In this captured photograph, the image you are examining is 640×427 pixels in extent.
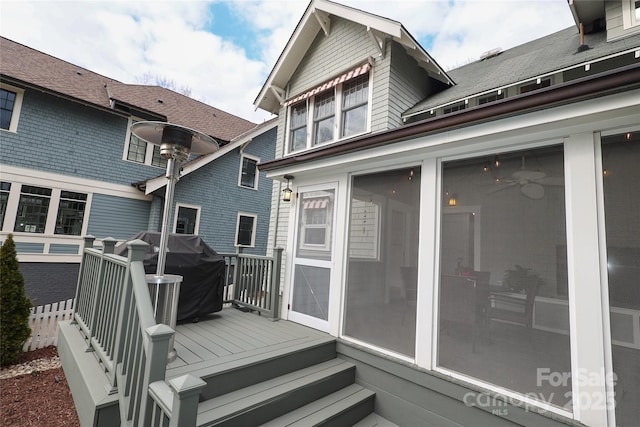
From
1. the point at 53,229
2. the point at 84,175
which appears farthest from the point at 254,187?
the point at 53,229

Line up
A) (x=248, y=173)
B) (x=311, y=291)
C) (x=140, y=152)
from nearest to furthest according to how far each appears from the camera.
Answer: (x=311, y=291) → (x=140, y=152) → (x=248, y=173)

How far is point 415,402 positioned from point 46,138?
35.8 ft

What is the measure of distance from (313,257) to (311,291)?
1.63 feet

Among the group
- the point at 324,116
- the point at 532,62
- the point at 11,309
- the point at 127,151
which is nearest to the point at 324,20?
the point at 324,116

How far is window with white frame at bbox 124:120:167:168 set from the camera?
30.6 ft

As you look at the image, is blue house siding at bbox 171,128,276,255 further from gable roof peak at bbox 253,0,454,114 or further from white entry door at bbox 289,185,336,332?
white entry door at bbox 289,185,336,332

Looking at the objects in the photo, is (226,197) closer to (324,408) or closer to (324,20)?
(324,20)

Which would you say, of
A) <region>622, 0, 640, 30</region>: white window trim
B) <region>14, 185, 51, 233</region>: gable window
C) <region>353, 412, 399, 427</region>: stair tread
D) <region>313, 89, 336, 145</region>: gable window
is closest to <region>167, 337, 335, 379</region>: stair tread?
<region>353, 412, 399, 427</region>: stair tread

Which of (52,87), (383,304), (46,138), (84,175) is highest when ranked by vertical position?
(52,87)

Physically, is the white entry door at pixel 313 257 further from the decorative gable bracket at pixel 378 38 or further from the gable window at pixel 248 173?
the gable window at pixel 248 173

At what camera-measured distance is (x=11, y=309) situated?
4.28 metres

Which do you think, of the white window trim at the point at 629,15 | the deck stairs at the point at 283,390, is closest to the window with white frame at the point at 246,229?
the deck stairs at the point at 283,390

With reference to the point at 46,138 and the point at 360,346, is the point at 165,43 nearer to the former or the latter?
the point at 46,138

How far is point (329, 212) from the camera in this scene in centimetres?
410
